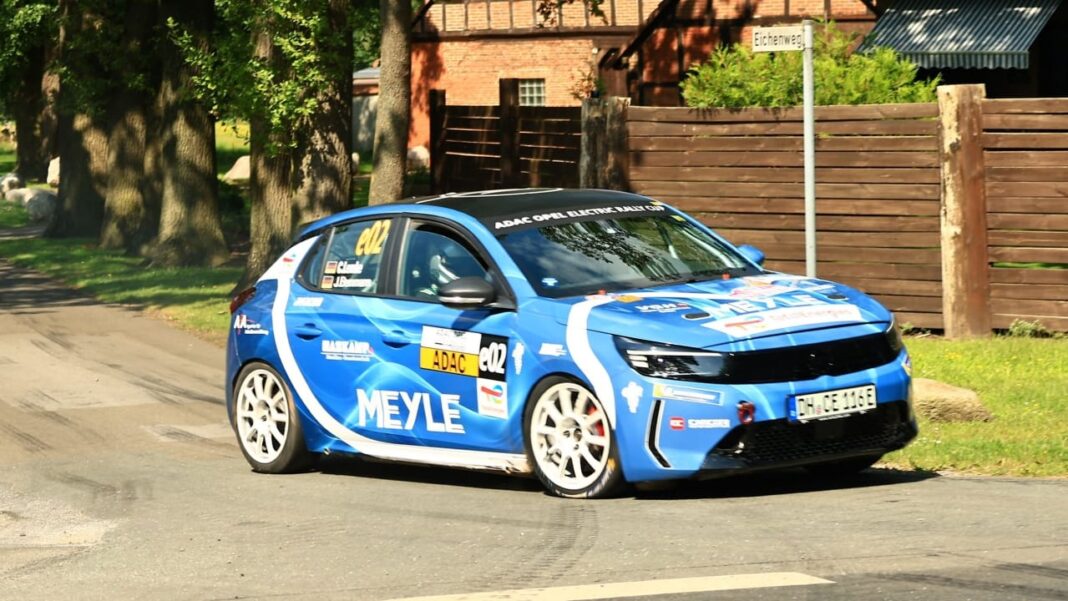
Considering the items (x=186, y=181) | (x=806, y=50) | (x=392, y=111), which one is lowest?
(x=186, y=181)

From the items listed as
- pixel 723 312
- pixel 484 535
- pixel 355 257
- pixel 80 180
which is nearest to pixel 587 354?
pixel 723 312

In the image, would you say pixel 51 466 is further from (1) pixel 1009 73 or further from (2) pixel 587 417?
(1) pixel 1009 73

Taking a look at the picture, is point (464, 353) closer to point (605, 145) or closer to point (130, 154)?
point (605, 145)

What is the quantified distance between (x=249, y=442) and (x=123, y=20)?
69.8 ft

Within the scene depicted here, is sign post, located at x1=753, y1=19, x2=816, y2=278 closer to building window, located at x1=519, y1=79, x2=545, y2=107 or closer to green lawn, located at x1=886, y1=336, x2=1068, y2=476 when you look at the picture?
green lawn, located at x1=886, y1=336, x2=1068, y2=476

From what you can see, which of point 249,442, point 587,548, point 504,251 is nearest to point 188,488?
point 249,442

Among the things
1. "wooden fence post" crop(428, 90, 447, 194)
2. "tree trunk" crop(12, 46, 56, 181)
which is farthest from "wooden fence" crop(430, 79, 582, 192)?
"tree trunk" crop(12, 46, 56, 181)

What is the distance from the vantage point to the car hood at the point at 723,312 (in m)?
8.55

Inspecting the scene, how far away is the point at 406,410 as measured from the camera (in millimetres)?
9945

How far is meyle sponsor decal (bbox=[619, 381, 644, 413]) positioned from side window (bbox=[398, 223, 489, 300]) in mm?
1518

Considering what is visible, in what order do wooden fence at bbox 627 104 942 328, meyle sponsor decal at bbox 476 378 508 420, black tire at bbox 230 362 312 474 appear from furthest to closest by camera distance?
1. wooden fence at bbox 627 104 942 328
2. black tire at bbox 230 362 312 474
3. meyle sponsor decal at bbox 476 378 508 420

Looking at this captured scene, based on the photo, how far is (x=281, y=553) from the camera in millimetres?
8078

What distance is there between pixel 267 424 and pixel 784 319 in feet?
12.2

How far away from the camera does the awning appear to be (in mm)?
26234
